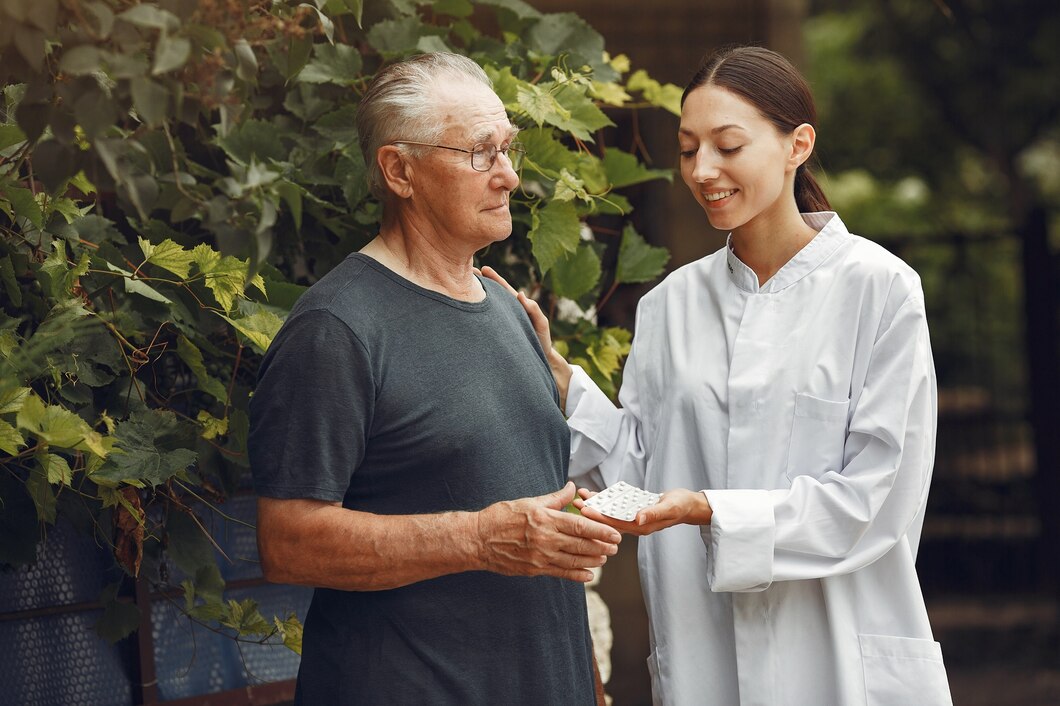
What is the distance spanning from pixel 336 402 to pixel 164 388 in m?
0.70

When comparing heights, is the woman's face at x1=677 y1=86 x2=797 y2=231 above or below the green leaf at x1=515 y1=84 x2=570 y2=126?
below

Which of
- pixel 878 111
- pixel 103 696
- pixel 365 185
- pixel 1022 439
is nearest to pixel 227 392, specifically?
pixel 365 185

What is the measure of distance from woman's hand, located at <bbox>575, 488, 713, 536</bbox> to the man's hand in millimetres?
78

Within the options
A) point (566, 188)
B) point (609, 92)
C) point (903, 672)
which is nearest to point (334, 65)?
point (566, 188)

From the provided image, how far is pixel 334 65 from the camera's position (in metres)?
2.55

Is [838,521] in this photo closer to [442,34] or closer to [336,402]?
[336,402]

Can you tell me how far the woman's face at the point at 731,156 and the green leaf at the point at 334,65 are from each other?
0.73 m

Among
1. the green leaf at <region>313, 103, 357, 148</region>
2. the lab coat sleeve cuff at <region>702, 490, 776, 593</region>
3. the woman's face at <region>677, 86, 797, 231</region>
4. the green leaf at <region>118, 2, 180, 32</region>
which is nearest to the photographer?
the green leaf at <region>118, 2, 180, 32</region>

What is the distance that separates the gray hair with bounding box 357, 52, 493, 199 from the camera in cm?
210

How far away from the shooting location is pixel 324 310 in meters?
1.92

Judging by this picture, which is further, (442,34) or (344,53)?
(442,34)

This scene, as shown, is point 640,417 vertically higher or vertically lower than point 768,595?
higher

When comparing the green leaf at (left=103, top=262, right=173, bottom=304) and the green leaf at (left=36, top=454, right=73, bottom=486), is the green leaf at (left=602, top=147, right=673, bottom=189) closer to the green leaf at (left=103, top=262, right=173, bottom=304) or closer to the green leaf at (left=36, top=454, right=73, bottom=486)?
the green leaf at (left=103, top=262, right=173, bottom=304)

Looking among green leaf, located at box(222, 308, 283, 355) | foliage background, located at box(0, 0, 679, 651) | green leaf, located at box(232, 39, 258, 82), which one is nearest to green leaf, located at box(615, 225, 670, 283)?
foliage background, located at box(0, 0, 679, 651)
